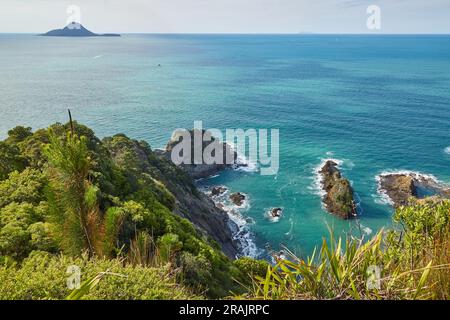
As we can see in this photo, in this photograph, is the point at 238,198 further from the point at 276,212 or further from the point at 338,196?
the point at 338,196

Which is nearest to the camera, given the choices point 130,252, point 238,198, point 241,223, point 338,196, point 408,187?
point 130,252

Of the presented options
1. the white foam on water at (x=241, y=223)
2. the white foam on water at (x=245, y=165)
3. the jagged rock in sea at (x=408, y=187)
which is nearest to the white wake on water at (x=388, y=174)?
the jagged rock in sea at (x=408, y=187)

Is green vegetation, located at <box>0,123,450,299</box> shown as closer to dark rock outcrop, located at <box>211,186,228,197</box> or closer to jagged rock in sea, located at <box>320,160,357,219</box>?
jagged rock in sea, located at <box>320,160,357,219</box>

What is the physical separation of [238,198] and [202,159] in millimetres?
10585

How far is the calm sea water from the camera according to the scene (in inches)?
1697

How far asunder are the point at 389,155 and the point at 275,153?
1673 centimetres

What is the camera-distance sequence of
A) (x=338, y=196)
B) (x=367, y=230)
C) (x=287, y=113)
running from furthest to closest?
(x=287, y=113) → (x=338, y=196) → (x=367, y=230)

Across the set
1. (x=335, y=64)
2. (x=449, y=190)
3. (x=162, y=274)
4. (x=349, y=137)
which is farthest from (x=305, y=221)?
(x=335, y=64)

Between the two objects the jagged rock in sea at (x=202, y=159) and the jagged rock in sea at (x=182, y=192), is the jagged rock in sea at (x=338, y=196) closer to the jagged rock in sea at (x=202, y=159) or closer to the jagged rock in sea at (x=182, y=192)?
the jagged rock in sea at (x=182, y=192)

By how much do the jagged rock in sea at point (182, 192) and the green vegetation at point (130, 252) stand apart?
11.1 meters

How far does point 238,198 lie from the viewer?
4422 centimetres

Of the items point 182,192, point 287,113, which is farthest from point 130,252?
point 287,113

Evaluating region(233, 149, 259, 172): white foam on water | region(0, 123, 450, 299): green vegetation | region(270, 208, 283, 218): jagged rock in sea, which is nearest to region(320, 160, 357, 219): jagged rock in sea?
region(270, 208, 283, 218): jagged rock in sea

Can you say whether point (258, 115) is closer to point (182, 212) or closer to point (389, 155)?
point (389, 155)
